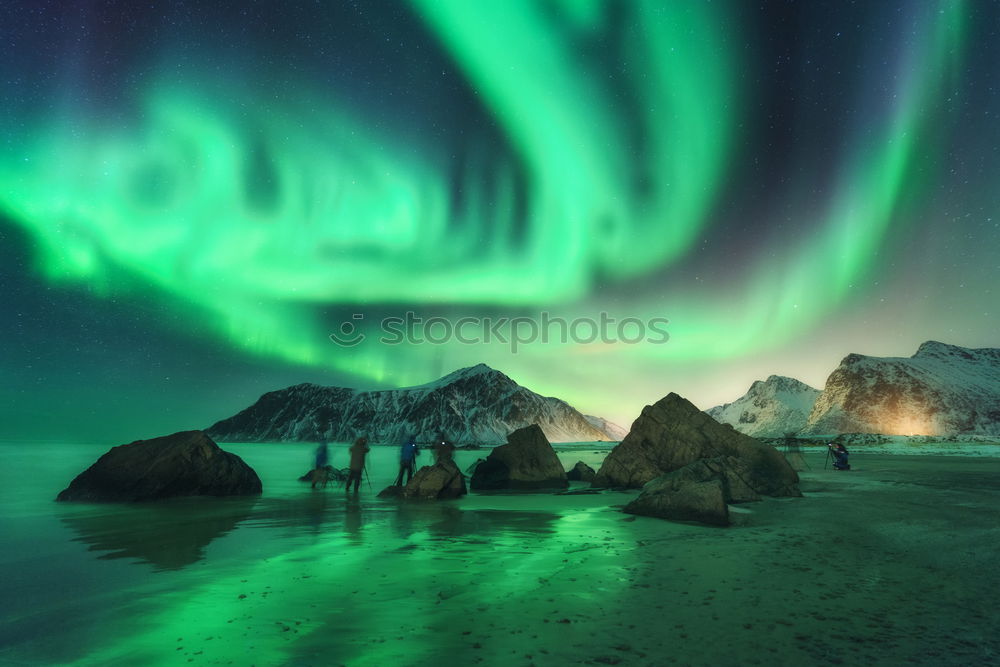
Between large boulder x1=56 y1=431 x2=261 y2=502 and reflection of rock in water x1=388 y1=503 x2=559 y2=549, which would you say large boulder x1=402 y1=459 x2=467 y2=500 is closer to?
reflection of rock in water x1=388 y1=503 x2=559 y2=549

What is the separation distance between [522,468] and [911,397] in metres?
→ 193

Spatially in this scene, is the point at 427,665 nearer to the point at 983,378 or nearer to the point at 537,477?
the point at 537,477

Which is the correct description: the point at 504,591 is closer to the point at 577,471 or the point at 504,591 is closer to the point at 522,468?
the point at 522,468

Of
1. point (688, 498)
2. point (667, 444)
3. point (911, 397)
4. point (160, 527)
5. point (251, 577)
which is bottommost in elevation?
point (251, 577)

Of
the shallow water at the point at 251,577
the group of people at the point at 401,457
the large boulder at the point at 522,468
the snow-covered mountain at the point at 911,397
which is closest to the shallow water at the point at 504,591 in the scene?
the shallow water at the point at 251,577

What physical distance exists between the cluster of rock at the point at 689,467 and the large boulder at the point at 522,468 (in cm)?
259

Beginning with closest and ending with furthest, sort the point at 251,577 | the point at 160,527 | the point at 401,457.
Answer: the point at 251,577, the point at 160,527, the point at 401,457

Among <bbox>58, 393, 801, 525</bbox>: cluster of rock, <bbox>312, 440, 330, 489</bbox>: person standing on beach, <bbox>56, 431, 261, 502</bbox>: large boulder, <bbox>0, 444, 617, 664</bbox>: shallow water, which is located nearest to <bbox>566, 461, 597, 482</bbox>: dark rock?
<bbox>58, 393, 801, 525</bbox>: cluster of rock

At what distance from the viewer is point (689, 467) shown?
17.8 metres

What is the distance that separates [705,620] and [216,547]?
10.00 metres

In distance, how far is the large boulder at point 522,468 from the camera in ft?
92.1

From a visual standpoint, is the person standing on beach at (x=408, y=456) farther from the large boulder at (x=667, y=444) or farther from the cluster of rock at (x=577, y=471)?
the large boulder at (x=667, y=444)

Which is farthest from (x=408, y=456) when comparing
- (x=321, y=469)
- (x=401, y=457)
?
(x=321, y=469)

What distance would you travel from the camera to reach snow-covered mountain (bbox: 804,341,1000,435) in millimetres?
159625
